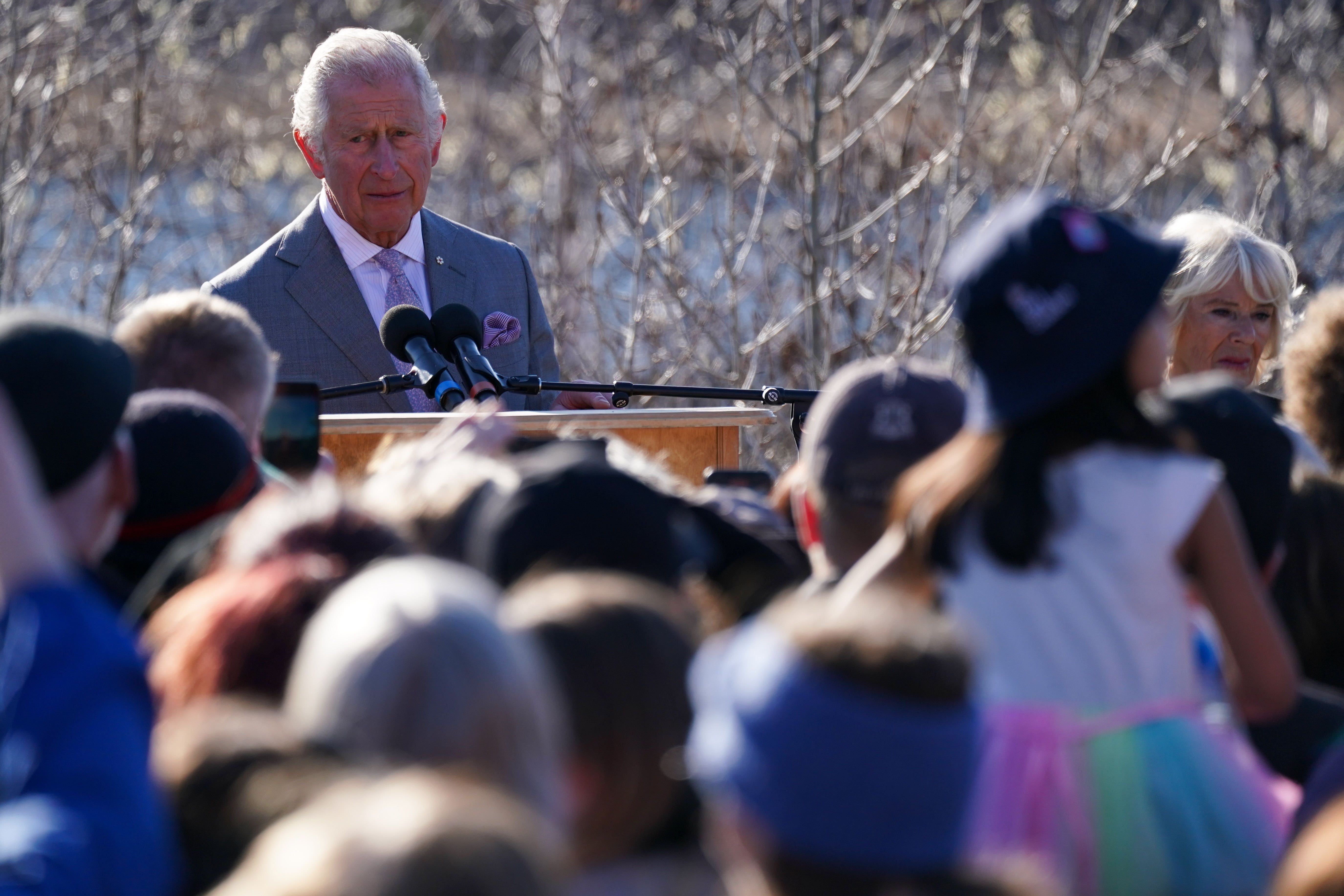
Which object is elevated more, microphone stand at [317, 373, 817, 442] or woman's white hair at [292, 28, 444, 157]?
woman's white hair at [292, 28, 444, 157]

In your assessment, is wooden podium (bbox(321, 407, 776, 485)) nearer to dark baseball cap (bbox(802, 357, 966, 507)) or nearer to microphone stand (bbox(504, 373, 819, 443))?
microphone stand (bbox(504, 373, 819, 443))

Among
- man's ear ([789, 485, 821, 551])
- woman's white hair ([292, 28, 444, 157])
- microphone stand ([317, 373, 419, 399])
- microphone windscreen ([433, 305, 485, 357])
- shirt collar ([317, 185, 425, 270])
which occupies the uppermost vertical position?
woman's white hair ([292, 28, 444, 157])

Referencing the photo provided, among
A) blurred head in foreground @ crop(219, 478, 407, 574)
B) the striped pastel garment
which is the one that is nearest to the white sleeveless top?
the striped pastel garment

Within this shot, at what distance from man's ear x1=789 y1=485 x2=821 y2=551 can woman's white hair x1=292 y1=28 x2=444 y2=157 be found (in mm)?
2231

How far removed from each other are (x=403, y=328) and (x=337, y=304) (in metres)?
1.06

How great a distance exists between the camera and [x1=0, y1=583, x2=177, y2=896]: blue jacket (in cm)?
135

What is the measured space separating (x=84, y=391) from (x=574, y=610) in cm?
75

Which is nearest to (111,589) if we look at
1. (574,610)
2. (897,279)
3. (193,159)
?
(574,610)

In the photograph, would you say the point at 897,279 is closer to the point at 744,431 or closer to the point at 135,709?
the point at 744,431

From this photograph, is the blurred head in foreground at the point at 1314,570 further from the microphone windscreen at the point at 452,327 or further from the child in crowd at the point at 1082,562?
the microphone windscreen at the point at 452,327

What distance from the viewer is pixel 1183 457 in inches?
80.1

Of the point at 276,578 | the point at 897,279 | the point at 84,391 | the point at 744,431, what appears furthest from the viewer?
the point at 897,279

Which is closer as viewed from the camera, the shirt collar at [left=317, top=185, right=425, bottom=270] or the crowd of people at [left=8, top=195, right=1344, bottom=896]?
the crowd of people at [left=8, top=195, right=1344, bottom=896]

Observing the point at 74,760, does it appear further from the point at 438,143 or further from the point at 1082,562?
the point at 438,143
